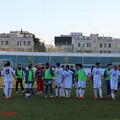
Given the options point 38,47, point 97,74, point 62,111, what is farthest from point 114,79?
point 38,47

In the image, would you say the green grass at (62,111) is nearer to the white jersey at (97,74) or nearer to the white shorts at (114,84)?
the white shorts at (114,84)

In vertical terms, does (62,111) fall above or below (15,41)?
below

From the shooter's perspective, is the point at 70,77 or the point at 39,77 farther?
the point at 39,77

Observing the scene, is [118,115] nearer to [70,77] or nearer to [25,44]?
[70,77]

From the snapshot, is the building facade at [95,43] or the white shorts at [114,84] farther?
the building facade at [95,43]

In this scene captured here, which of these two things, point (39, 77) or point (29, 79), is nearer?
point (29, 79)

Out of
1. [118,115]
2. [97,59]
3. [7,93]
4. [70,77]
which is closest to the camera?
[118,115]

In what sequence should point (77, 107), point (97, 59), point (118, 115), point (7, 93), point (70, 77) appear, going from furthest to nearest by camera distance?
1. point (97, 59)
2. point (70, 77)
3. point (7, 93)
4. point (77, 107)
5. point (118, 115)

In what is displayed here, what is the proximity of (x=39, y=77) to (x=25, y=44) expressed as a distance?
11482cm

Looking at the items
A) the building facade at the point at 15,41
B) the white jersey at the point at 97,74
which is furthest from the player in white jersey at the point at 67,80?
the building facade at the point at 15,41

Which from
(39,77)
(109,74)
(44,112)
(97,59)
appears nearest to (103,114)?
(44,112)

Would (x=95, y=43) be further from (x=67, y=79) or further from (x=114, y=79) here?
(x=114, y=79)

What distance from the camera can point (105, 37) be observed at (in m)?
151

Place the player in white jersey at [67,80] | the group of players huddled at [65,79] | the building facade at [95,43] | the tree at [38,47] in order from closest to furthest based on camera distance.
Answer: the group of players huddled at [65,79] → the player in white jersey at [67,80] → the tree at [38,47] → the building facade at [95,43]
